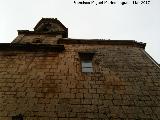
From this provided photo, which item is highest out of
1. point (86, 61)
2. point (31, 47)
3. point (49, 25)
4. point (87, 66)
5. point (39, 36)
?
point (49, 25)

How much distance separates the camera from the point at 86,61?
10273mm

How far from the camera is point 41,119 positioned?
22.7ft

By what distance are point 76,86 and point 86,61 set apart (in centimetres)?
219

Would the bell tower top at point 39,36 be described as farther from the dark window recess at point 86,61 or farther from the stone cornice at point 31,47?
the dark window recess at point 86,61

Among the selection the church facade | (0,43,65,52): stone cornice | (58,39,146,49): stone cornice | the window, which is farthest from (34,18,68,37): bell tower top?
the window

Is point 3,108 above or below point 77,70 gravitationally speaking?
below

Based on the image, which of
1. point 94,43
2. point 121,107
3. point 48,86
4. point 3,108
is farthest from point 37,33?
point 121,107

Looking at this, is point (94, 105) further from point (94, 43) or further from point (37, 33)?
point (37, 33)

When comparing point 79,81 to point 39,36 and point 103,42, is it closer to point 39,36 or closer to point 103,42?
point 103,42

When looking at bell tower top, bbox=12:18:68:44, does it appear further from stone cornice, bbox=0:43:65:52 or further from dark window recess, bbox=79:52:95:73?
dark window recess, bbox=79:52:95:73

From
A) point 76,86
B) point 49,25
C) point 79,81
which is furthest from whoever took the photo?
point 49,25

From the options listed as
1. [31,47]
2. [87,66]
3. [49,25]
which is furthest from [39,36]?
[87,66]

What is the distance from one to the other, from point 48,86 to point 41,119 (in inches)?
64.4

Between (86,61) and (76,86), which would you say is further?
(86,61)
